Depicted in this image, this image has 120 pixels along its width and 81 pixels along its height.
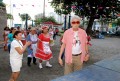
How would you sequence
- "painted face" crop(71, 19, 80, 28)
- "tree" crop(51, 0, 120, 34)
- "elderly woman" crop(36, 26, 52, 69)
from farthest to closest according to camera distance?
"tree" crop(51, 0, 120, 34) < "elderly woman" crop(36, 26, 52, 69) < "painted face" crop(71, 19, 80, 28)

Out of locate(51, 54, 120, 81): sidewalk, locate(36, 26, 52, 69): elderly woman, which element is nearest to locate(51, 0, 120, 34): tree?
locate(36, 26, 52, 69): elderly woman

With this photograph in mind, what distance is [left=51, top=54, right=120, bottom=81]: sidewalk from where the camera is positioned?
3338 mm

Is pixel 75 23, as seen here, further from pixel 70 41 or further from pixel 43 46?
pixel 43 46

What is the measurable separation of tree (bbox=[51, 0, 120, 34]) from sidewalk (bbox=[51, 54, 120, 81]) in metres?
29.4

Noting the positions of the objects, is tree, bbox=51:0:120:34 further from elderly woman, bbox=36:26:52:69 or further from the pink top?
the pink top

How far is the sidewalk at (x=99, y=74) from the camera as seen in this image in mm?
3338

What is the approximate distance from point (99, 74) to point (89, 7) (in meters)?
32.6

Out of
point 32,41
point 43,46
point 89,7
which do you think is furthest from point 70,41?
point 89,7

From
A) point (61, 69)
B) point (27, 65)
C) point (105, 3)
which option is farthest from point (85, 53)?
point (105, 3)

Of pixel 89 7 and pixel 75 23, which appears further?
pixel 89 7

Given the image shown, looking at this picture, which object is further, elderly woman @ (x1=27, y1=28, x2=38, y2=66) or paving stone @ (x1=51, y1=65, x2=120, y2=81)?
elderly woman @ (x1=27, y1=28, x2=38, y2=66)

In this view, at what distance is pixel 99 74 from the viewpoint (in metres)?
3.54

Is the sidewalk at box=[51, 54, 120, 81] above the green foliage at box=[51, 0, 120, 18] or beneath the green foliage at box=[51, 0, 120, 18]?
beneath

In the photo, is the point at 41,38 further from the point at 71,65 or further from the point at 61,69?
the point at 71,65
